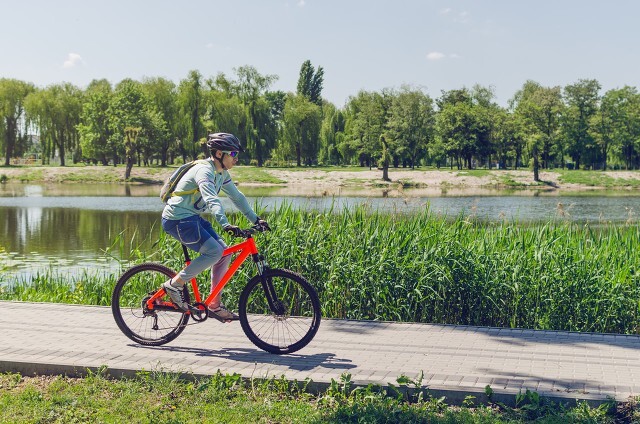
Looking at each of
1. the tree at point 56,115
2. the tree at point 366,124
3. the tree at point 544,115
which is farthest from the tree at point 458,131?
the tree at point 56,115

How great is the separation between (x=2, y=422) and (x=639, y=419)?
3.66m

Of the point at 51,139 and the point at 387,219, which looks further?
the point at 51,139

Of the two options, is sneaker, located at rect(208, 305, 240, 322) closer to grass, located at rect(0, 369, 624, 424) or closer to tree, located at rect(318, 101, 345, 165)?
grass, located at rect(0, 369, 624, 424)

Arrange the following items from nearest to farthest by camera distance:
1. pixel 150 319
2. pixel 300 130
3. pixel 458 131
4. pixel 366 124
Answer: pixel 150 319
pixel 300 130
pixel 366 124
pixel 458 131

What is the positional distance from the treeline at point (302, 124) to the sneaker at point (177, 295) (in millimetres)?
56307

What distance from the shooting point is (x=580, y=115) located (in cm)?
7506

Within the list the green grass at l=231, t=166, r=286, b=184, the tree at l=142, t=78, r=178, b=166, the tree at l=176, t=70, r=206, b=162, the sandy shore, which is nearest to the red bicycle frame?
the sandy shore

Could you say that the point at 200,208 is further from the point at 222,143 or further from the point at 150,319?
the point at 150,319

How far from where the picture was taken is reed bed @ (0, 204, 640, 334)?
7316 millimetres

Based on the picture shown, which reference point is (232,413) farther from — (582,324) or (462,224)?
(462,224)

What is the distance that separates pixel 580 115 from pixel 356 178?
29.4 m

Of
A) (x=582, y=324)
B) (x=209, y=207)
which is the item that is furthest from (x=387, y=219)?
(x=209, y=207)

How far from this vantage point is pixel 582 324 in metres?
7.31

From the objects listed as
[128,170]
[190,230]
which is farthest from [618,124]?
[190,230]
